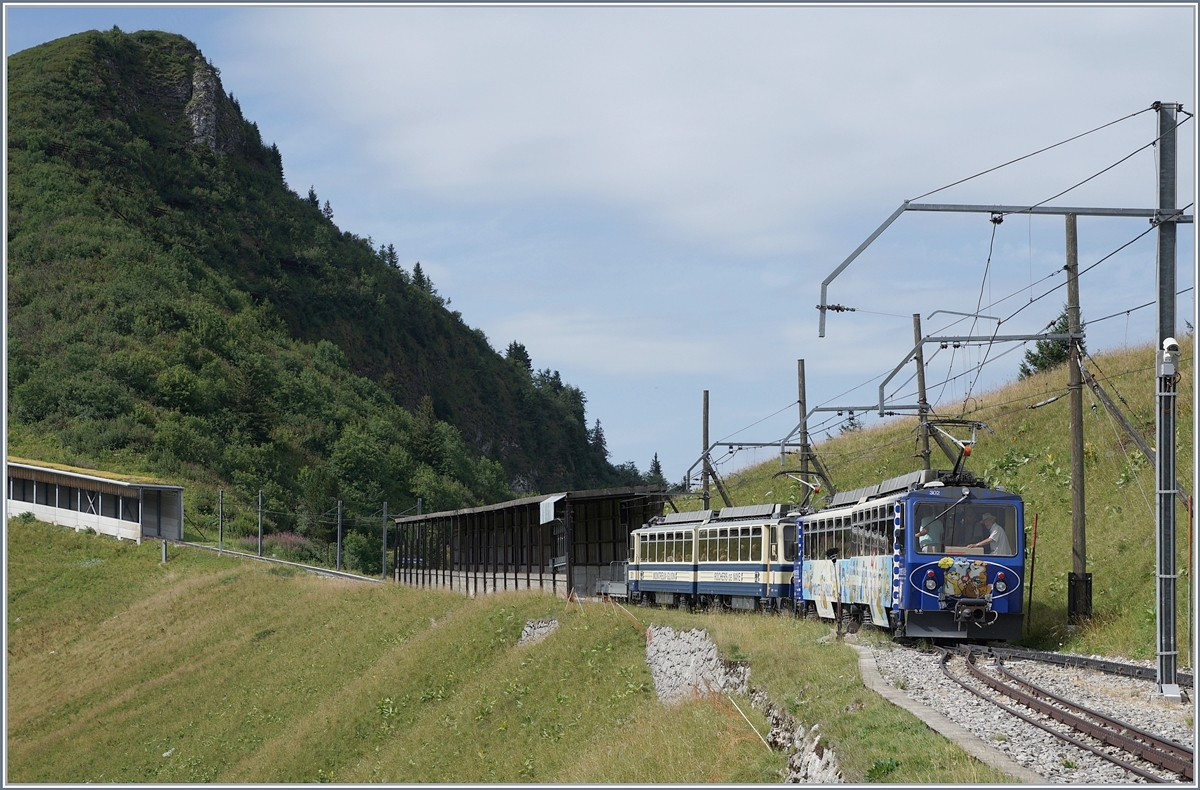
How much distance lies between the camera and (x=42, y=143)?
12650 cm

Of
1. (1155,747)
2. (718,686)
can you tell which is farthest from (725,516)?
(1155,747)

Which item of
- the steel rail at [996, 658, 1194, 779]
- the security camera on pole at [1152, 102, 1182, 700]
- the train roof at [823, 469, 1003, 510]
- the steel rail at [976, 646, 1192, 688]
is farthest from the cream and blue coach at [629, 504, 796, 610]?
the steel rail at [996, 658, 1194, 779]

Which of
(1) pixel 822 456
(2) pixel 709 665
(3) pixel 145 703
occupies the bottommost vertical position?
(3) pixel 145 703

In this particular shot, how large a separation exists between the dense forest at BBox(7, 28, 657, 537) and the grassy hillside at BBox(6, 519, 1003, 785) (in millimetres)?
29173

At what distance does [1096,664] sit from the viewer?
16.8 metres

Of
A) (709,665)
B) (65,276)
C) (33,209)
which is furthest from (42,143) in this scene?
(709,665)

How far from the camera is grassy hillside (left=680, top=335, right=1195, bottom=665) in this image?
22.1m

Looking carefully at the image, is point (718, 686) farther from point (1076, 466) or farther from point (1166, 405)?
point (1166, 405)

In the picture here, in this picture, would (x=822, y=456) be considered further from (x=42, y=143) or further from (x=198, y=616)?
(x=42, y=143)

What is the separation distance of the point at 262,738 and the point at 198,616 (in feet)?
57.6

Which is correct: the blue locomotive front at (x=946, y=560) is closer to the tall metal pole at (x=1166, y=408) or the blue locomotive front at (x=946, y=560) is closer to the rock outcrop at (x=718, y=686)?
the rock outcrop at (x=718, y=686)

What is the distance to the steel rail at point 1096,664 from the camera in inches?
612

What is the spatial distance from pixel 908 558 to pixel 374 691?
15636mm

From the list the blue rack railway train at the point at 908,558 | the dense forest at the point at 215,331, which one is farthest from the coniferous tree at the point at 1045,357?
the dense forest at the point at 215,331
